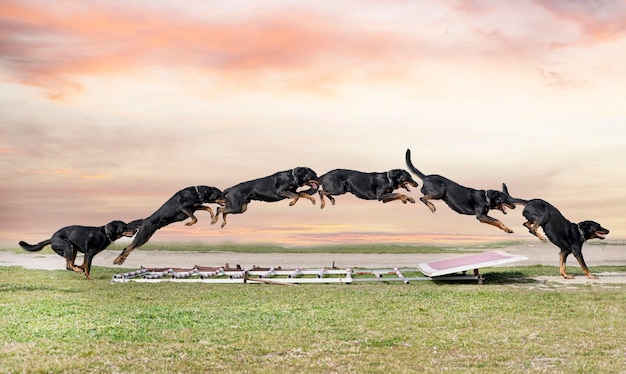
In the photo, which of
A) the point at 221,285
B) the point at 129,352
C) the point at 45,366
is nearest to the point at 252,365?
the point at 129,352

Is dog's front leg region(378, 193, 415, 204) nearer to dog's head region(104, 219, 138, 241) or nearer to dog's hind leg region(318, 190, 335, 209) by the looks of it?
dog's hind leg region(318, 190, 335, 209)

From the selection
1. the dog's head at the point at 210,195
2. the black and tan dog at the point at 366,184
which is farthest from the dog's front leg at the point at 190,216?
the black and tan dog at the point at 366,184

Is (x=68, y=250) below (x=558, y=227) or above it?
below

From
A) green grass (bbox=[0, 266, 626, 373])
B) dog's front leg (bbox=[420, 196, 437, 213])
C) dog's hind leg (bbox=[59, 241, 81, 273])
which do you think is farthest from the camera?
dog's hind leg (bbox=[59, 241, 81, 273])

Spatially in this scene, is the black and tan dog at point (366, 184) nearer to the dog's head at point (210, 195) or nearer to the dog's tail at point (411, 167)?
the dog's tail at point (411, 167)

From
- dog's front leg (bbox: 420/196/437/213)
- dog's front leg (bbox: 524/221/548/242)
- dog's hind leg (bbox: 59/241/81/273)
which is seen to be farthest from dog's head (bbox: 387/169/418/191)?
dog's hind leg (bbox: 59/241/81/273)

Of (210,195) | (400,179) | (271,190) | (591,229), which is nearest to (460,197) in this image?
(400,179)

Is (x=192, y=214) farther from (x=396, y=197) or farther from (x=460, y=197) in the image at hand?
(x=460, y=197)

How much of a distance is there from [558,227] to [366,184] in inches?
294

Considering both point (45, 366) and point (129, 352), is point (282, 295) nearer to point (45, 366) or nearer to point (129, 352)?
point (129, 352)

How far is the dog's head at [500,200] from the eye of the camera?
60.7ft

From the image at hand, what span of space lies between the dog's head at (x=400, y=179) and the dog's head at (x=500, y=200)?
2358 mm

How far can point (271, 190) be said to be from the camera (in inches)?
727

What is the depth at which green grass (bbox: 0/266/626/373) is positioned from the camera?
35.0 feet
